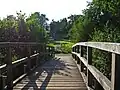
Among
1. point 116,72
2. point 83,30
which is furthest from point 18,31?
point 83,30

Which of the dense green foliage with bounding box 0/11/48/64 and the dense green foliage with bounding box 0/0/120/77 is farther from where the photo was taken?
the dense green foliage with bounding box 0/11/48/64

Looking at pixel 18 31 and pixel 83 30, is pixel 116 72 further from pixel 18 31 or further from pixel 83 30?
pixel 83 30

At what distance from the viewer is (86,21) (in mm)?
25844

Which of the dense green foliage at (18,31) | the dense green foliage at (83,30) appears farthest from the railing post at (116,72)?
the dense green foliage at (18,31)

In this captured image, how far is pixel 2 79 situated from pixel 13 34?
7.49 metres

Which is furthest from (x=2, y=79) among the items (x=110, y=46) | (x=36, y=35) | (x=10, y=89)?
(x=36, y=35)

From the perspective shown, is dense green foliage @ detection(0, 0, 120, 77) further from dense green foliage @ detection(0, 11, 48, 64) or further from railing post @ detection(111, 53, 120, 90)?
railing post @ detection(111, 53, 120, 90)

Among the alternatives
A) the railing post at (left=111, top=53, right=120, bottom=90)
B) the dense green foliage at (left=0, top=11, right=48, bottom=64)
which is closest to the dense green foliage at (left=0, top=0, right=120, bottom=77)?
the dense green foliage at (left=0, top=11, right=48, bottom=64)

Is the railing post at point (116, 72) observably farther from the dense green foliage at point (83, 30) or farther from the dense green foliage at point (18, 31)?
the dense green foliage at point (18, 31)

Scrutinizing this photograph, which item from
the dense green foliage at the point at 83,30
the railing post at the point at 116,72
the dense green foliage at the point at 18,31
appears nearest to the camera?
the railing post at the point at 116,72

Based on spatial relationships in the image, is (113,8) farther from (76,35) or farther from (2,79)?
(2,79)

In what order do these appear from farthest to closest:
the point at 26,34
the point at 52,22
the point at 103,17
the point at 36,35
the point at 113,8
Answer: the point at 52,22 < the point at 103,17 < the point at 113,8 < the point at 36,35 < the point at 26,34

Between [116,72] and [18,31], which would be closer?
[116,72]

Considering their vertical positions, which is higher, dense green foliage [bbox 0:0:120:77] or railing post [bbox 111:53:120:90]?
dense green foliage [bbox 0:0:120:77]
